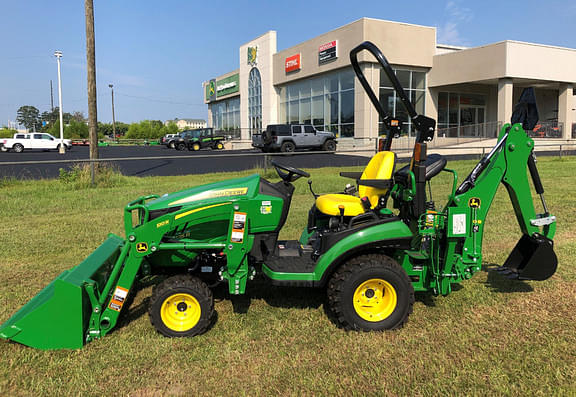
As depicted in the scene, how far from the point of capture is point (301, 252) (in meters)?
3.99

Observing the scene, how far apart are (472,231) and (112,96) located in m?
76.2

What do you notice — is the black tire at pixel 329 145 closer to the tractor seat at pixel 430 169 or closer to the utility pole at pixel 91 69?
the utility pole at pixel 91 69

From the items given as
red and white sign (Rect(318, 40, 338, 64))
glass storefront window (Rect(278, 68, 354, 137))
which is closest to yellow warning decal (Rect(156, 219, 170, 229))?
glass storefront window (Rect(278, 68, 354, 137))

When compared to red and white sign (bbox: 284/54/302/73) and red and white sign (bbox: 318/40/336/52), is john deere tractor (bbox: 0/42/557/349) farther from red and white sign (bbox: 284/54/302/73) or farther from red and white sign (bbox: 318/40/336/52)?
red and white sign (bbox: 284/54/302/73)

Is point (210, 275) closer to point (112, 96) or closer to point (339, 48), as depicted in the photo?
point (339, 48)

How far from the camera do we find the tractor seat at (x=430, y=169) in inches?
150

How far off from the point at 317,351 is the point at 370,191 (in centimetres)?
164

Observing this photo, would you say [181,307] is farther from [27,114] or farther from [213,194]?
[27,114]

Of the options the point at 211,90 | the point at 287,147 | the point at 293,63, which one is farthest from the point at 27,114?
the point at 287,147

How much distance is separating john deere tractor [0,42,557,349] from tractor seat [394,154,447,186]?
12 millimetres

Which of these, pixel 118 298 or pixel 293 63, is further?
pixel 293 63

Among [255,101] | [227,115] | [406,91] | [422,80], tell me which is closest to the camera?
[406,91]

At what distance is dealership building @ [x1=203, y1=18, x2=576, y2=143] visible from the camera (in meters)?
26.6

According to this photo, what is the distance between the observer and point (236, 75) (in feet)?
155
